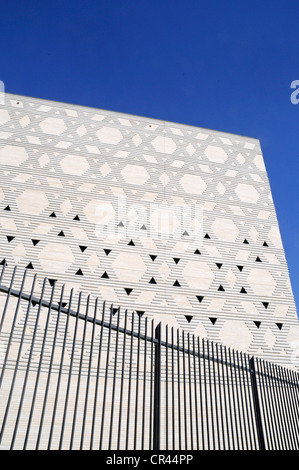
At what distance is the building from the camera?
8914 millimetres

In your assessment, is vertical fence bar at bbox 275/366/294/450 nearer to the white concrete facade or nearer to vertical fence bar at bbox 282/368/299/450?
vertical fence bar at bbox 282/368/299/450

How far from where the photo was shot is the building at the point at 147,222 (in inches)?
351

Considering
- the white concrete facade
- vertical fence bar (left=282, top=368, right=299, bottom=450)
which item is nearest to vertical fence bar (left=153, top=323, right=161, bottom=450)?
vertical fence bar (left=282, top=368, right=299, bottom=450)

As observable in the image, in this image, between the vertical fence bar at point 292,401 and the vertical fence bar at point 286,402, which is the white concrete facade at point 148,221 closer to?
the vertical fence bar at point 292,401

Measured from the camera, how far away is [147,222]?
10.1 m

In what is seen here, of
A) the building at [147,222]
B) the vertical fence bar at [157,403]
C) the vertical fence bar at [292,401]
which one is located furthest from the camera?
Answer: the building at [147,222]

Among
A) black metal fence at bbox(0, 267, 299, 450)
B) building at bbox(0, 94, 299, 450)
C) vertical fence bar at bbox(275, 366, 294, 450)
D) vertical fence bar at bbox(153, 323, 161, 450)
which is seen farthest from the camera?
building at bbox(0, 94, 299, 450)

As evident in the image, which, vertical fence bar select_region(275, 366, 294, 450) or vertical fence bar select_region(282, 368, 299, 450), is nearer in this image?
vertical fence bar select_region(275, 366, 294, 450)

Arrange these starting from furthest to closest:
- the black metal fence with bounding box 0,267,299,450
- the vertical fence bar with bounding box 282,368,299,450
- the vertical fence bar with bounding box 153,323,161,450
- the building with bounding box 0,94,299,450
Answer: the building with bounding box 0,94,299,450 < the vertical fence bar with bounding box 282,368,299,450 < the black metal fence with bounding box 0,267,299,450 < the vertical fence bar with bounding box 153,323,161,450

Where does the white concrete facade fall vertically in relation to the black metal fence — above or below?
above

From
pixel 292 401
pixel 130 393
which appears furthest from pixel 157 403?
pixel 292 401

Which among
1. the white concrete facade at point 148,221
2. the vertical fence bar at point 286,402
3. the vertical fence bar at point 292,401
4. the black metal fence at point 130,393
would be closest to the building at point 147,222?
the white concrete facade at point 148,221

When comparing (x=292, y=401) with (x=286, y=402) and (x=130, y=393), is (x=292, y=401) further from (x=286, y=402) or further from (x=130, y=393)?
(x=130, y=393)
